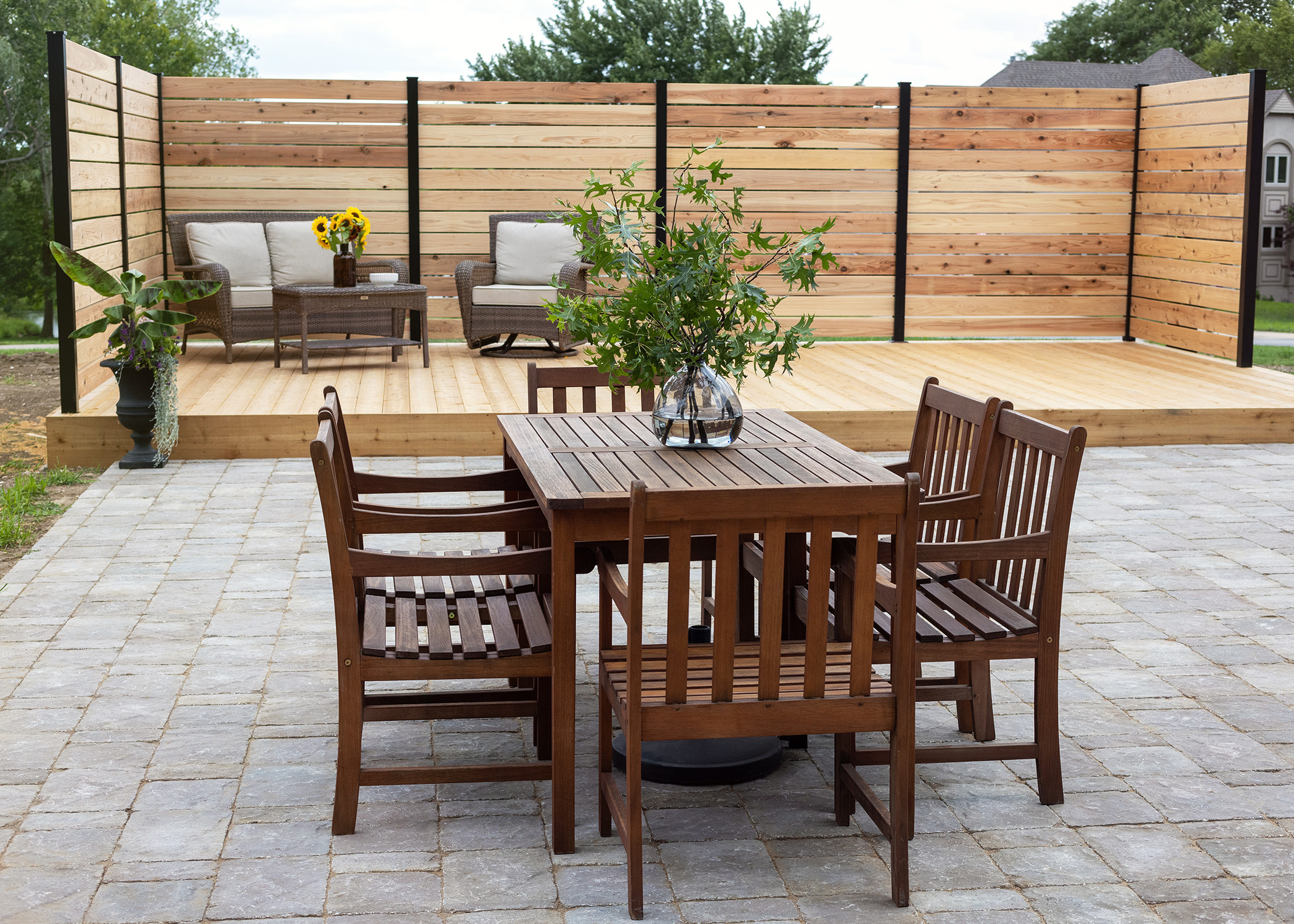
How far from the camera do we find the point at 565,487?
2.67 metres

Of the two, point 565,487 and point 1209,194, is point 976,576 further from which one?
point 1209,194

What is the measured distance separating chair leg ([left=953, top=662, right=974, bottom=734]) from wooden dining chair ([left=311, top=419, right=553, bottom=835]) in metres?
0.97

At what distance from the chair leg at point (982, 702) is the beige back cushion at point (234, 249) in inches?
253

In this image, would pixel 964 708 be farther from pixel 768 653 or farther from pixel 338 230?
pixel 338 230

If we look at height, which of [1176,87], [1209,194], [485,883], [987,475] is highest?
[1176,87]

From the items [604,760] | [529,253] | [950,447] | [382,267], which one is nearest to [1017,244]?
[529,253]

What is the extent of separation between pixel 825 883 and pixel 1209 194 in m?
7.72

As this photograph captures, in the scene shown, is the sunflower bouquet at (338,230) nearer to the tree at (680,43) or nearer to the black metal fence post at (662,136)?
the black metal fence post at (662,136)

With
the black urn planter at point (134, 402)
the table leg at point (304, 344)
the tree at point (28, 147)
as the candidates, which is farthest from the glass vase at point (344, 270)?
the tree at point (28, 147)

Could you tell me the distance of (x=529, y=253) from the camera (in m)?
8.80

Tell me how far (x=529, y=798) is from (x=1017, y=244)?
8.04m

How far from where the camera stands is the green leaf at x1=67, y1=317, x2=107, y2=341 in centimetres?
623

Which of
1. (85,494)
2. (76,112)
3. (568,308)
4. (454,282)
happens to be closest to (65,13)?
(454,282)

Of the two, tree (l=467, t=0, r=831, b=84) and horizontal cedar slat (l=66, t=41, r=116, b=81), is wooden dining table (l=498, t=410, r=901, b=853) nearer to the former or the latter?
horizontal cedar slat (l=66, t=41, r=116, b=81)
